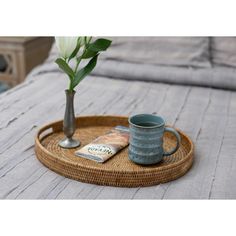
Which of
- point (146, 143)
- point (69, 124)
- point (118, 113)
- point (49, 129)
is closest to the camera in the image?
→ point (146, 143)

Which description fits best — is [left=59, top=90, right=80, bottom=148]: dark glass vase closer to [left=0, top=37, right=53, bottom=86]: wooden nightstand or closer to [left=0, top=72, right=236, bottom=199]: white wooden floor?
[left=0, top=72, right=236, bottom=199]: white wooden floor

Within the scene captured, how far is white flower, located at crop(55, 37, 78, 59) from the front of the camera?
107 cm

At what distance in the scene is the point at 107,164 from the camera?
1.09 meters

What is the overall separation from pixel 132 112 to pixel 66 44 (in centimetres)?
51

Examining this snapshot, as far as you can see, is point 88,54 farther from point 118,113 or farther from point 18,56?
point 18,56

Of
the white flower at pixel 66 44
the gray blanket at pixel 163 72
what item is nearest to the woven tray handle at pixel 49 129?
the white flower at pixel 66 44

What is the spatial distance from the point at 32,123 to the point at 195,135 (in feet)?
1.69

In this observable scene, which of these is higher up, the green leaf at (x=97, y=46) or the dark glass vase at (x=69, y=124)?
the green leaf at (x=97, y=46)

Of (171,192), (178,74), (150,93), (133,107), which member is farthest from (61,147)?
(178,74)

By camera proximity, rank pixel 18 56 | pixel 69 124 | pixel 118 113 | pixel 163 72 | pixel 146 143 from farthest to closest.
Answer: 1. pixel 18 56
2. pixel 163 72
3. pixel 118 113
4. pixel 69 124
5. pixel 146 143

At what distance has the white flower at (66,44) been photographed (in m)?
1.07

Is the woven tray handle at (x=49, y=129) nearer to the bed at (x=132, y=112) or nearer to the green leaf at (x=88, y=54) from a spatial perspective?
the bed at (x=132, y=112)

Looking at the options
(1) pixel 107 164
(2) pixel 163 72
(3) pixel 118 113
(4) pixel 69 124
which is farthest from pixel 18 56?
(1) pixel 107 164
